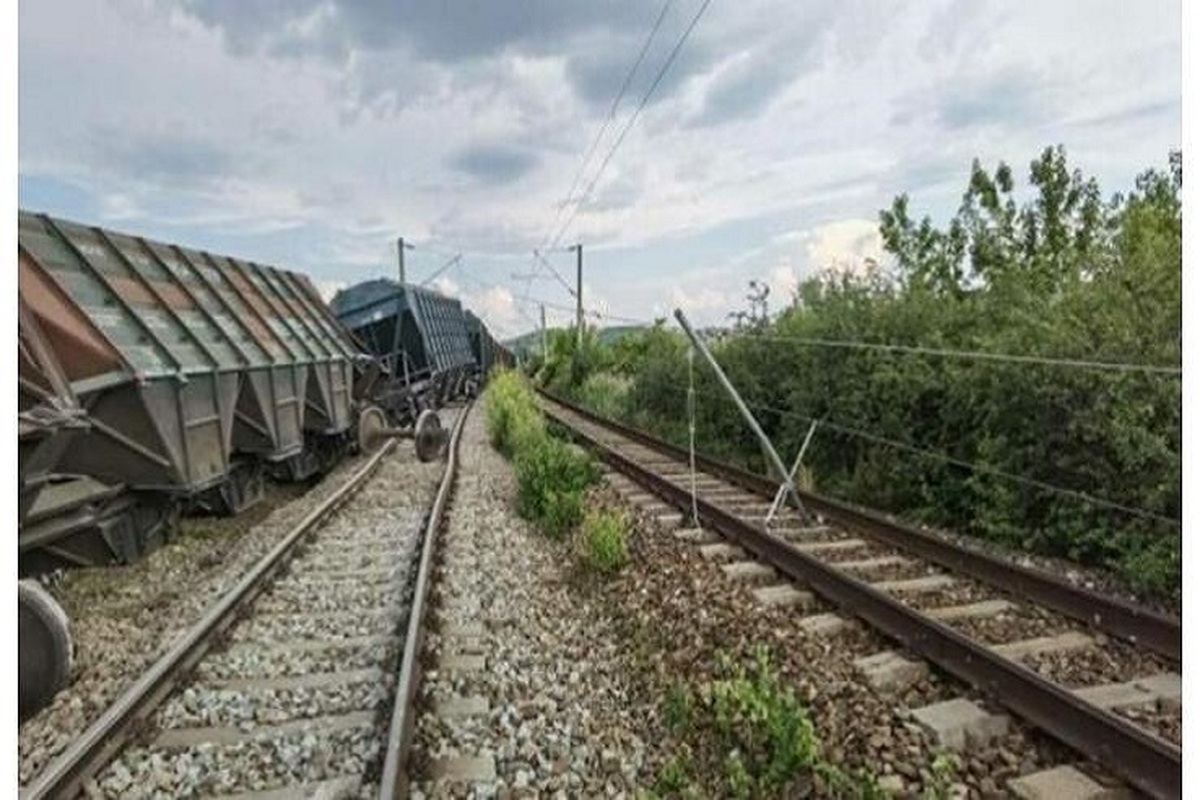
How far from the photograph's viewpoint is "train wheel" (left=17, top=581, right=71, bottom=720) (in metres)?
3.51

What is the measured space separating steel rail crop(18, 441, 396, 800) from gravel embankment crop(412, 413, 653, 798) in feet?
4.56

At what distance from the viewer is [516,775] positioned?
3.93 m

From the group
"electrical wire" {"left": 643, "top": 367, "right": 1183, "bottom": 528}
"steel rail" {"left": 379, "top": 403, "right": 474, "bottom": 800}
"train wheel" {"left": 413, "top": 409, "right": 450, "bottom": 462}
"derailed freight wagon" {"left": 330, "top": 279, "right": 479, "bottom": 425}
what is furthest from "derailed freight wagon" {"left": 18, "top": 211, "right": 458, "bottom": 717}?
"derailed freight wagon" {"left": 330, "top": 279, "right": 479, "bottom": 425}

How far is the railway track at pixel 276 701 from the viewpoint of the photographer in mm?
3867

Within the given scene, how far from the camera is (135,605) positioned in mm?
6684

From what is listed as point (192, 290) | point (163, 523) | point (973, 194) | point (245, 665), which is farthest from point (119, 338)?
point (973, 194)

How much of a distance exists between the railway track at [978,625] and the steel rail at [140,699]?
353cm

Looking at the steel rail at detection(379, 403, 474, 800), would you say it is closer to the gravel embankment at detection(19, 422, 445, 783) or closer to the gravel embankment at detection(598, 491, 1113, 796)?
the gravel embankment at detection(598, 491, 1113, 796)

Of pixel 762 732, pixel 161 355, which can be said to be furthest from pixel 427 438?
pixel 762 732

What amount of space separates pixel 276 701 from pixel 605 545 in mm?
2848

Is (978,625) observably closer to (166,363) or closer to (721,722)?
(721,722)

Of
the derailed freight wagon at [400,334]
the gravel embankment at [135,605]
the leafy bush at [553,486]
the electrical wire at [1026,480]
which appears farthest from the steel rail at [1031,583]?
the derailed freight wagon at [400,334]

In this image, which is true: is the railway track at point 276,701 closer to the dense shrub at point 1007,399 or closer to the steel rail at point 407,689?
the steel rail at point 407,689

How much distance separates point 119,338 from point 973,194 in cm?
1674
